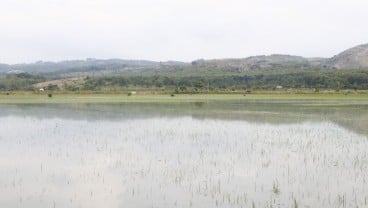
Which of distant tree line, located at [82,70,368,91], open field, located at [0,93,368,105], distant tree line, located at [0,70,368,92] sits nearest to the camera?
open field, located at [0,93,368,105]

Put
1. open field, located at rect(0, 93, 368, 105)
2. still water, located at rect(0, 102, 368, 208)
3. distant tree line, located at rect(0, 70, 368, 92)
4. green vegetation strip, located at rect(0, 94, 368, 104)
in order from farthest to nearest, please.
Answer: distant tree line, located at rect(0, 70, 368, 92)
open field, located at rect(0, 93, 368, 105)
green vegetation strip, located at rect(0, 94, 368, 104)
still water, located at rect(0, 102, 368, 208)

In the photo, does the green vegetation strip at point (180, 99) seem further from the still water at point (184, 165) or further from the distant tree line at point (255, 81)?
the distant tree line at point (255, 81)

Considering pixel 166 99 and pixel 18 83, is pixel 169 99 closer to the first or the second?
pixel 166 99

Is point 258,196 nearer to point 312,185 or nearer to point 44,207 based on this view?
point 312,185

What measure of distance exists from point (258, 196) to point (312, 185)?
6.59ft

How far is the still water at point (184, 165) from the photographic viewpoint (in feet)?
40.8

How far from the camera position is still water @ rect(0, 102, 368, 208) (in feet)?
40.8

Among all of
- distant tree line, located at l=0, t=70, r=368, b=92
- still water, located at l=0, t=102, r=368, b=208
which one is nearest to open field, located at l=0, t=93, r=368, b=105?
still water, located at l=0, t=102, r=368, b=208

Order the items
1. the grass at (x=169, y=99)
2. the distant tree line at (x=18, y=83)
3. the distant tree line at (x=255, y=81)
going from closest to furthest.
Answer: the grass at (x=169, y=99)
the distant tree line at (x=255, y=81)
the distant tree line at (x=18, y=83)

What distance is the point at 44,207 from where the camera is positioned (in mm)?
11648

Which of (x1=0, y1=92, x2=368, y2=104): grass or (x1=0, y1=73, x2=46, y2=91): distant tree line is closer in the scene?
(x1=0, y1=92, x2=368, y2=104): grass

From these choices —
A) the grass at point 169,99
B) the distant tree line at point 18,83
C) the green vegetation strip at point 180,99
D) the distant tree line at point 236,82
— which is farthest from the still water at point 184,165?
the distant tree line at point 18,83

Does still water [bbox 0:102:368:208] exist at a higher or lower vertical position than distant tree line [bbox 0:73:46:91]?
higher

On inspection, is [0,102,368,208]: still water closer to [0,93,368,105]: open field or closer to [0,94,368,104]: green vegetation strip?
[0,94,368,104]: green vegetation strip
